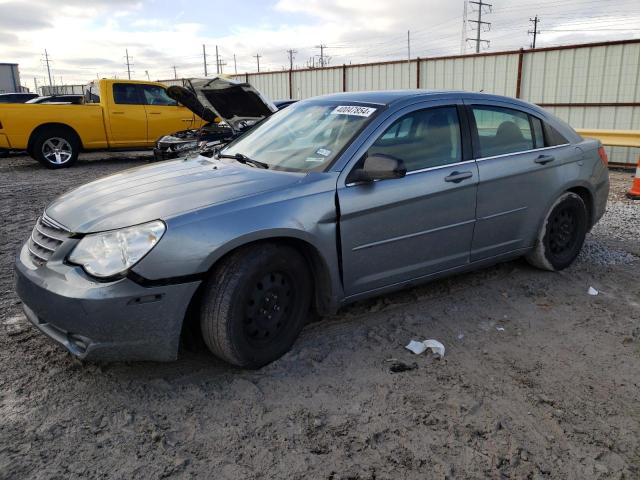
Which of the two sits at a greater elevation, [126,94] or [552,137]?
[126,94]

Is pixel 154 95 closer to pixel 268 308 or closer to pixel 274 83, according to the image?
pixel 274 83

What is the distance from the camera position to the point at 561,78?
1209 centimetres

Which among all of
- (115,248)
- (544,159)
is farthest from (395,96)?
(115,248)

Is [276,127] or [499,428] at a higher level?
[276,127]

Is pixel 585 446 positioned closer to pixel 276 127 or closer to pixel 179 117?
pixel 276 127

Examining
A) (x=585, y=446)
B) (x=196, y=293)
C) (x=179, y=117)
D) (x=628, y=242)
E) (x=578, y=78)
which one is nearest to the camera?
(x=585, y=446)

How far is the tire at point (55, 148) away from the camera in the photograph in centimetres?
1097

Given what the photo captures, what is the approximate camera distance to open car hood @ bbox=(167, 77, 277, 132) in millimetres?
8523

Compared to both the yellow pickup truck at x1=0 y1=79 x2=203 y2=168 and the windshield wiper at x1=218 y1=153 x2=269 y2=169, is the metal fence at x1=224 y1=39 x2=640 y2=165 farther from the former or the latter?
the windshield wiper at x1=218 y1=153 x2=269 y2=169

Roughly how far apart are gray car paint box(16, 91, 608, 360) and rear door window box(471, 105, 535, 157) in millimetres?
74

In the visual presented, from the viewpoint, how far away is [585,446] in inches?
97.0

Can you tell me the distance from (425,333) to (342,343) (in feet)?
1.90

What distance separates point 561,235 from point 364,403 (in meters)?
2.81

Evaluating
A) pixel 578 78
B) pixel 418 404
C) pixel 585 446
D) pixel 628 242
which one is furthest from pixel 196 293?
pixel 578 78
